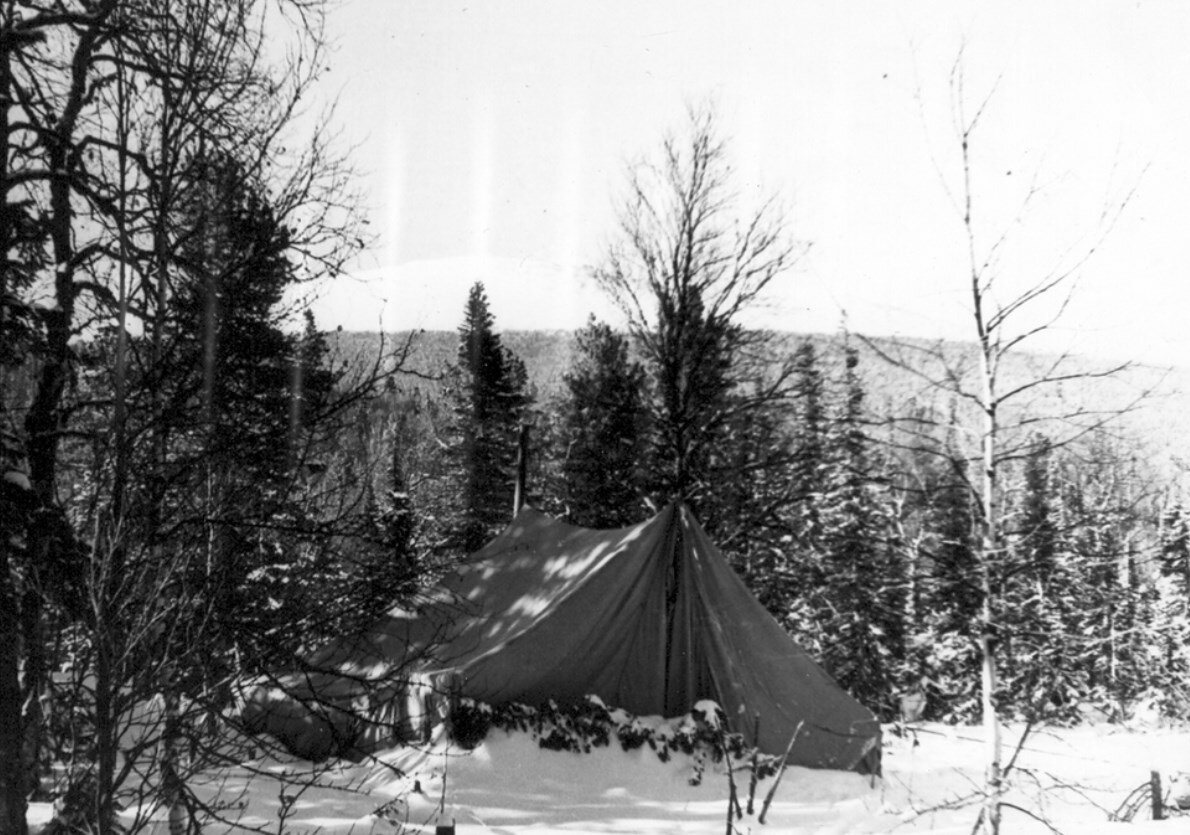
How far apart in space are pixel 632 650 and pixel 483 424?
57.8 ft

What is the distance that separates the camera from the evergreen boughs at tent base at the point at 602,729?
9891 millimetres

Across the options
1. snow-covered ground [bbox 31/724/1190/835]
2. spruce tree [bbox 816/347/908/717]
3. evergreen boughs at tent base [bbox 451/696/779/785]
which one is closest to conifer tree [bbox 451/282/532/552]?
spruce tree [bbox 816/347/908/717]

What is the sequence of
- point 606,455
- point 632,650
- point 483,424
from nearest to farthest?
1. point 632,650
2. point 606,455
3. point 483,424

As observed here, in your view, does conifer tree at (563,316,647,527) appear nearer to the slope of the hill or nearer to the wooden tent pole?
the wooden tent pole

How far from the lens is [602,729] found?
10.4 metres

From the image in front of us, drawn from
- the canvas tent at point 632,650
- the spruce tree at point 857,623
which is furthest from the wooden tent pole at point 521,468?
the spruce tree at point 857,623

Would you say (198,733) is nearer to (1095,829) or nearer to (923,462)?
(923,462)

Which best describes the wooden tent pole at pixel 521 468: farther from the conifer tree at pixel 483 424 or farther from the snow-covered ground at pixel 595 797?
the conifer tree at pixel 483 424

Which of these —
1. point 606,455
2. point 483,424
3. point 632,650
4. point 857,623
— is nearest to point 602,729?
point 632,650

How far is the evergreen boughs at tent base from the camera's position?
9.89 m

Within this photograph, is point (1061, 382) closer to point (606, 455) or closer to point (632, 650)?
point (632, 650)

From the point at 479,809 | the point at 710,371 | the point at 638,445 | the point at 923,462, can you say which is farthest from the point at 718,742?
the point at 638,445

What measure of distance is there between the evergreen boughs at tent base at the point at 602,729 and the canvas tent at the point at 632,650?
20 centimetres

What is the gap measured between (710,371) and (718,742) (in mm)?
7392
